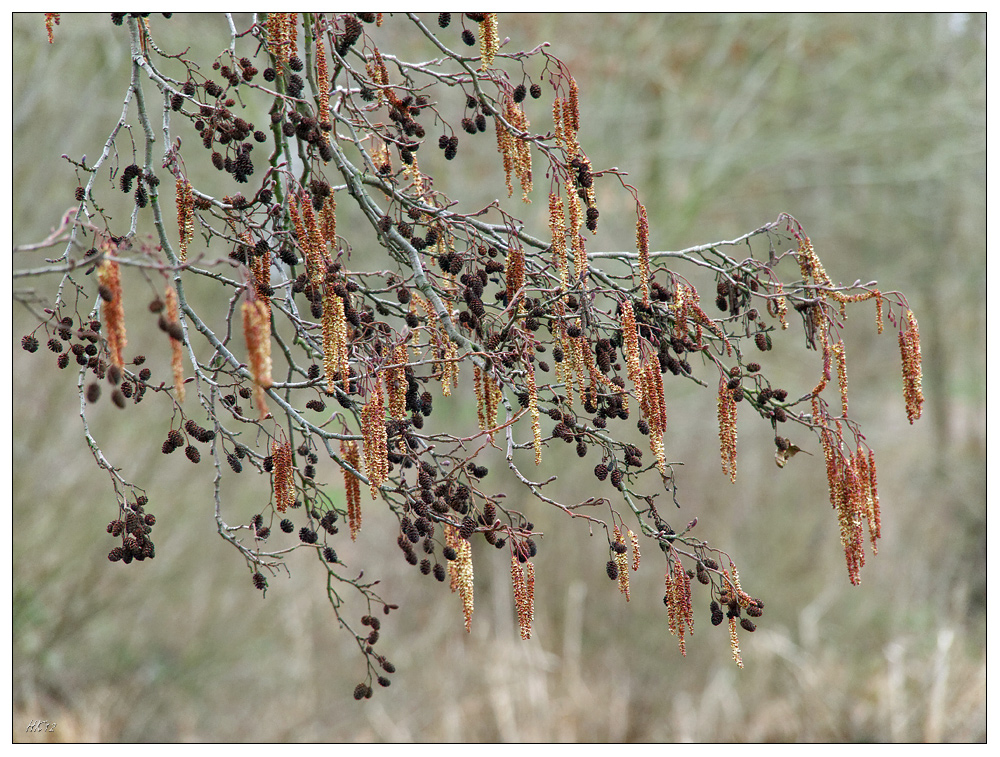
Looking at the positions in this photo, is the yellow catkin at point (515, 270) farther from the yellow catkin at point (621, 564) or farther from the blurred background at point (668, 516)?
the blurred background at point (668, 516)

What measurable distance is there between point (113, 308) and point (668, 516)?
726 cm

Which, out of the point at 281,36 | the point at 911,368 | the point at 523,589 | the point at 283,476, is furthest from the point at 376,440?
the point at 911,368

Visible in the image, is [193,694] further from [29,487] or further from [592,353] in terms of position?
[592,353]

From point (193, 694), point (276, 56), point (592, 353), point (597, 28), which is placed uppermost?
point (597, 28)

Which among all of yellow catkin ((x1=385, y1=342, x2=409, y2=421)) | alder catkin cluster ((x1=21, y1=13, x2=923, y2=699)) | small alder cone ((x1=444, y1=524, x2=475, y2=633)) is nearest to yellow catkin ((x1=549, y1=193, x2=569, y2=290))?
alder catkin cluster ((x1=21, y1=13, x2=923, y2=699))

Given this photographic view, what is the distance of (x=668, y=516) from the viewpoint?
8312 millimetres

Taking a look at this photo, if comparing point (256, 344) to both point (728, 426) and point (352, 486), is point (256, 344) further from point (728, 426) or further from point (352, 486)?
point (728, 426)

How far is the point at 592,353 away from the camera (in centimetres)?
207

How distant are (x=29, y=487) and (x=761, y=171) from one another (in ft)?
22.8

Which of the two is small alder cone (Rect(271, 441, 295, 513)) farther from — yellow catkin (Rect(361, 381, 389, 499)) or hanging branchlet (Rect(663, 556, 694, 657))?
hanging branchlet (Rect(663, 556, 694, 657))

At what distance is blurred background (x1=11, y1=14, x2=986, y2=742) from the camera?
6312 mm

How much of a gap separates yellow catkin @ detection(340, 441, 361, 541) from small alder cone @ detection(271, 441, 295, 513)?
13 cm

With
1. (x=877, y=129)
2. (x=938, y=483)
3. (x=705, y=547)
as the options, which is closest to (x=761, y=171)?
(x=877, y=129)

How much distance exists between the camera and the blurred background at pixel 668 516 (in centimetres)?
631
